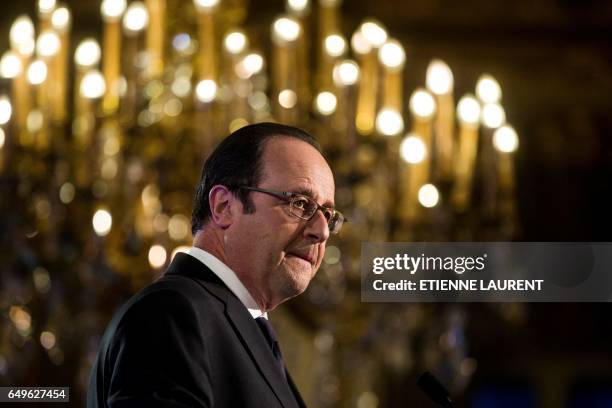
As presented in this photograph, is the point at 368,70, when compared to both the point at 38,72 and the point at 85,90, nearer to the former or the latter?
the point at 85,90

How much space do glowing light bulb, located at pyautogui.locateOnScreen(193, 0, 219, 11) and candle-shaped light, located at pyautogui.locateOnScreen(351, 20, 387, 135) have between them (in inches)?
29.0

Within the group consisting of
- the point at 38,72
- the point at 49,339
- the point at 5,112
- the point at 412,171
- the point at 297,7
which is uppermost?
the point at 297,7

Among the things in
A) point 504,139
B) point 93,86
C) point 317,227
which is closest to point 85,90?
point 93,86

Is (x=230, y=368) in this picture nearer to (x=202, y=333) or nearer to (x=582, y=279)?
(x=202, y=333)

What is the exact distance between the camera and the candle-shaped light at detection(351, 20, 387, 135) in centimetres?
534

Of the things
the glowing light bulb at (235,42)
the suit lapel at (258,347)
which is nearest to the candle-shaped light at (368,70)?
the glowing light bulb at (235,42)

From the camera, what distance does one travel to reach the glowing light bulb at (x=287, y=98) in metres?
5.01

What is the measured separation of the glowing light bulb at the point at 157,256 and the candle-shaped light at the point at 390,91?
1224mm

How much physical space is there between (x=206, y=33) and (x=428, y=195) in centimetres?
128

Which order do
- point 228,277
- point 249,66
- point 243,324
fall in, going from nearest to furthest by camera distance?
point 243,324, point 228,277, point 249,66

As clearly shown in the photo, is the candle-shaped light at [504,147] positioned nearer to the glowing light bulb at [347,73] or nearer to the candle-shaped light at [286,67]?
the glowing light bulb at [347,73]

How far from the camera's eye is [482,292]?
20.0 feet

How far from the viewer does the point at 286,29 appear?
5031 mm

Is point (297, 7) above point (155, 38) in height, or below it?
above
